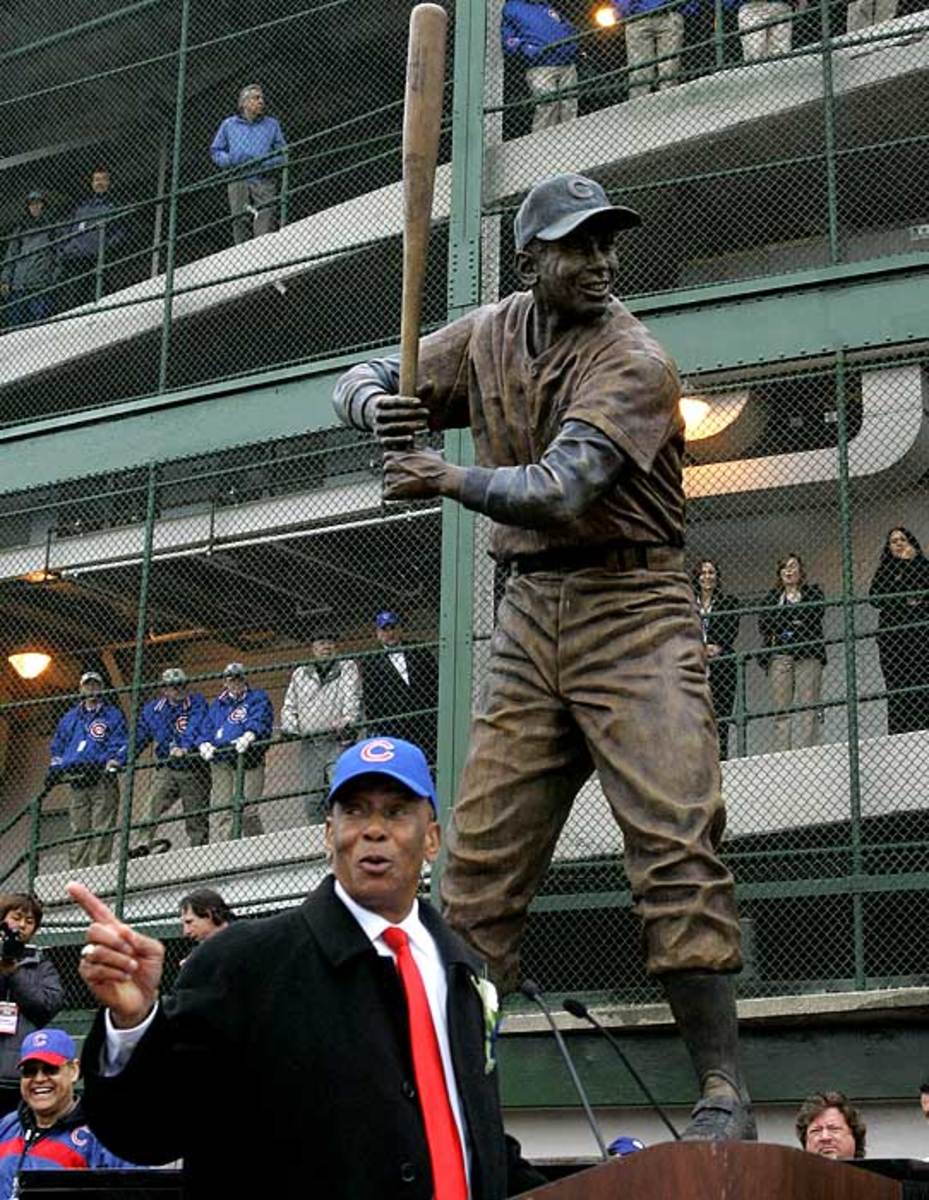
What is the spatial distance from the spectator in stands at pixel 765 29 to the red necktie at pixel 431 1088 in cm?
1305

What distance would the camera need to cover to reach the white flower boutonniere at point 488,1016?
3.97 metres

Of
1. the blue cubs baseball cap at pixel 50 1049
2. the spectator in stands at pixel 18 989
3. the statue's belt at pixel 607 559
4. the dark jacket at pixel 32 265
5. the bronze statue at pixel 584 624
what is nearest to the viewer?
the bronze statue at pixel 584 624

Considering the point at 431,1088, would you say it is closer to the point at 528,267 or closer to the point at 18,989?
the point at 528,267

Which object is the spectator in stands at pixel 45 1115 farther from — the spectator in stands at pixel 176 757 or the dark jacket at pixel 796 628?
the spectator in stands at pixel 176 757

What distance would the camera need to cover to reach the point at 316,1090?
3.63 metres

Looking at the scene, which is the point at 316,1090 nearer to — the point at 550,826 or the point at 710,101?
the point at 550,826

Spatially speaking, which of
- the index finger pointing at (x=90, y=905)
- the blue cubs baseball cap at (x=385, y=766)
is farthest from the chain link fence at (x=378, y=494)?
the index finger pointing at (x=90, y=905)

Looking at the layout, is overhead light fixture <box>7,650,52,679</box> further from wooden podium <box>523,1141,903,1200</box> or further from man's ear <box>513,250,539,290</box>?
wooden podium <box>523,1141,903,1200</box>

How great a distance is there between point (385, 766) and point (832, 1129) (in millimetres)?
5129

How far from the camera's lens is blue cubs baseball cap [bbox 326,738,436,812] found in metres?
3.96

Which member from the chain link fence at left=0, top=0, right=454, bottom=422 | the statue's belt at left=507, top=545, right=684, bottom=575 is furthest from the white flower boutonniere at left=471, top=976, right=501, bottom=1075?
the chain link fence at left=0, top=0, right=454, bottom=422

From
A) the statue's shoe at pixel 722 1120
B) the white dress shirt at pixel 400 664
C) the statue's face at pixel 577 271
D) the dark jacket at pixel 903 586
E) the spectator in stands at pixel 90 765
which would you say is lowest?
the statue's shoe at pixel 722 1120

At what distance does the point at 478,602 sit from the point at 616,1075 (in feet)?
A: 11.1

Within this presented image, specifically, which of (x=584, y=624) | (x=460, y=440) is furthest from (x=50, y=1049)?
(x=460, y=440)
